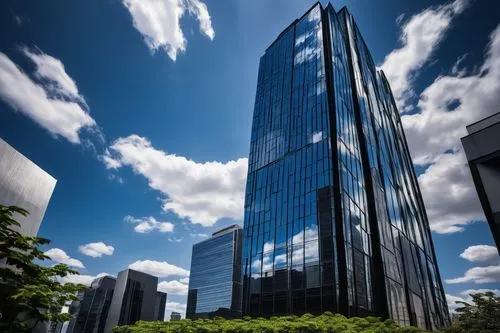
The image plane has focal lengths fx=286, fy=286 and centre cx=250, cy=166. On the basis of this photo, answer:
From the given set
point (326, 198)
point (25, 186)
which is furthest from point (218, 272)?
point (25, 186)

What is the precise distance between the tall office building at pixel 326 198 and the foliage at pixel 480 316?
47.5ft

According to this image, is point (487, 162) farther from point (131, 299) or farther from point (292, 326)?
point (131, 299)

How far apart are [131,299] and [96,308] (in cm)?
2988

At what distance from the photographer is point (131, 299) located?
94.9 metres

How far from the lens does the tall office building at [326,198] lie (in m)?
30.0

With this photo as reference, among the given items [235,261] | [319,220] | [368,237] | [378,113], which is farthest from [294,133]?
[235,261]

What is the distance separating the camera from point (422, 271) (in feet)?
156

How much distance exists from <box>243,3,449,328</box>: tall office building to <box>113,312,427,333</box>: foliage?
42.4 feet

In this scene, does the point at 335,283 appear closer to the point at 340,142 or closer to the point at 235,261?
the point at 340,142

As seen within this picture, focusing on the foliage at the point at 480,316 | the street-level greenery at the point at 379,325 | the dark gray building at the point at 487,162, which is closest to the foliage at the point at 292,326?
the street-level greenery at the point at 379,325

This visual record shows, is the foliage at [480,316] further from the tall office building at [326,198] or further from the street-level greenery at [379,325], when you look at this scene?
the tall office building at [326,198]

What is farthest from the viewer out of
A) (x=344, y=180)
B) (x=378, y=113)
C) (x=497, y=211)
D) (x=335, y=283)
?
(x=378, y=113)

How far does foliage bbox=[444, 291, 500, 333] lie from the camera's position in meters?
12.0

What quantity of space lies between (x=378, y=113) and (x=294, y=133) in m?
24.7
